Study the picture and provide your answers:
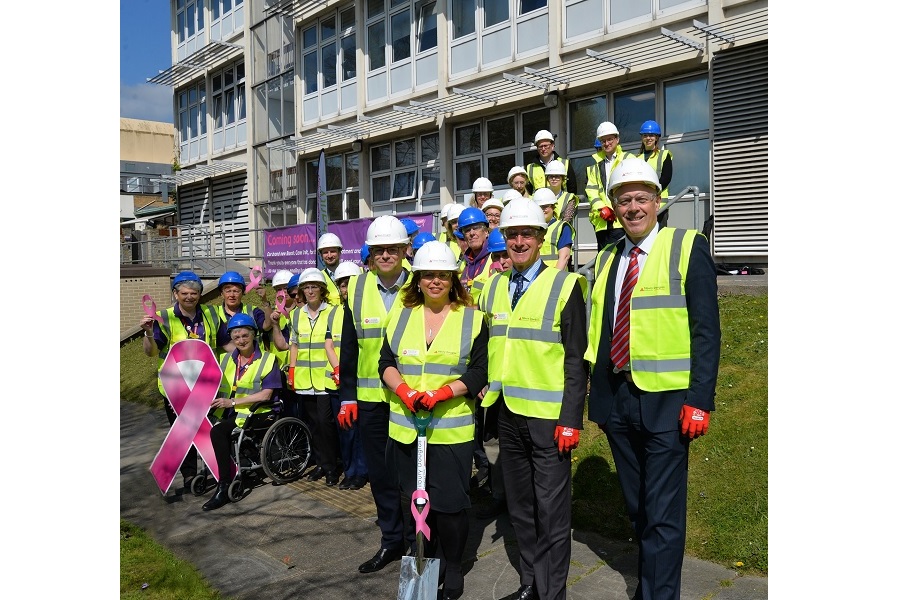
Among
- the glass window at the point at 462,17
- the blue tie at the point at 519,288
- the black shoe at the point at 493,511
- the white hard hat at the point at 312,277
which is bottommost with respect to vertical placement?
the black shoe at the point at 493,511

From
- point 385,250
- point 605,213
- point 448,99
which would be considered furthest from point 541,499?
point 448,99

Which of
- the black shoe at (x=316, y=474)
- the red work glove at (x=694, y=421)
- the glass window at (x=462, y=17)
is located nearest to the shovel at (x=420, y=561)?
the red work glove at (x=694, y=421)

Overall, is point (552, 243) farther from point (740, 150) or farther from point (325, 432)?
point (740, 150)

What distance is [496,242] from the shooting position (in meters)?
5.99

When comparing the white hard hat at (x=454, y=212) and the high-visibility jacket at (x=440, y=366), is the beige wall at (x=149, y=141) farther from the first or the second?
the high-visibility jacket at (x=440, y=366)

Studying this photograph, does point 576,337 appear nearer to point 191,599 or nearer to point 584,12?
point 191,599

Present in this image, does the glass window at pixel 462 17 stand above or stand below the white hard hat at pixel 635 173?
above

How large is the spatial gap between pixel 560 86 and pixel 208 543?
11569mm

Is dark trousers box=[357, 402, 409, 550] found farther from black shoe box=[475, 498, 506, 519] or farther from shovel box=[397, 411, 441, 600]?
black shoe box=[475, 498, 506, 519]

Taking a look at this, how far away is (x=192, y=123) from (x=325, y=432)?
27823 mm

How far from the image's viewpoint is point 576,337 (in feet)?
13.3

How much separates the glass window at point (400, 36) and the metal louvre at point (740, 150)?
31.0 ft

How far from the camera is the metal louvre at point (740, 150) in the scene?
37.6ft

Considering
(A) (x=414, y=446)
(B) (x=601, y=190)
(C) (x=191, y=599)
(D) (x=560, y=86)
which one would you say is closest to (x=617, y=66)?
(D) (x=560, y=86)
